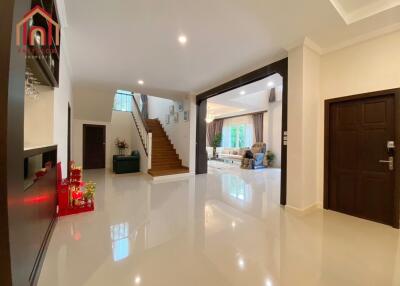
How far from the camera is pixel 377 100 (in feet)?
9.51

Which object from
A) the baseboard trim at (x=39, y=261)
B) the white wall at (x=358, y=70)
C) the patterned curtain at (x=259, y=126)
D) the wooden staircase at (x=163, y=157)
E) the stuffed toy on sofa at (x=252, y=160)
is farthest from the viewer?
the patterned curtain at (x=259, y=126)

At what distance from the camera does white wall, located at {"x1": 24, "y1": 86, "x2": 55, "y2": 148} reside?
7.77 feet

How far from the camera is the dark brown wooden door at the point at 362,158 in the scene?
281 centimetres

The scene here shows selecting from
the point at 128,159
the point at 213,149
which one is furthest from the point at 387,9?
the point at 213,149

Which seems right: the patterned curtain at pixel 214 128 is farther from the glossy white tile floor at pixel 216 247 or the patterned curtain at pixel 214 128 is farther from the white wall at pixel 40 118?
the white wall at pixel 40 118

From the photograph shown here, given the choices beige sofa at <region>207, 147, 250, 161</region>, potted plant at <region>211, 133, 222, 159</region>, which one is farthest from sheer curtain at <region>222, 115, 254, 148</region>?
beige sofa at <region>207, 147, 250, 161</region>

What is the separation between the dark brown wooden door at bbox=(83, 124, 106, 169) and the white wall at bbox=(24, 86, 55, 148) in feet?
18.9

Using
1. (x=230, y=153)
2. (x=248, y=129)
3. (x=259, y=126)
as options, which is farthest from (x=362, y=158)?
(x=248, y=129)

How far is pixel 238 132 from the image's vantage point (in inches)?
474

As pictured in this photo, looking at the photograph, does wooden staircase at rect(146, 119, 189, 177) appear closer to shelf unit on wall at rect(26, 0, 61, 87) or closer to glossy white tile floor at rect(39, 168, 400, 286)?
glossy white tile floor at rect(39, 168, 400, 286)

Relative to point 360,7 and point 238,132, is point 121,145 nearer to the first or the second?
point 238,132

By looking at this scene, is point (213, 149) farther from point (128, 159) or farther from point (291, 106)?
point (291, 106)

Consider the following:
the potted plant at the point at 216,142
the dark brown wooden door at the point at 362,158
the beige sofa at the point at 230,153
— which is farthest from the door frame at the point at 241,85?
the potted plant at the point at 216,142

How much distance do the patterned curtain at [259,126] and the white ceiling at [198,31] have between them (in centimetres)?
634
